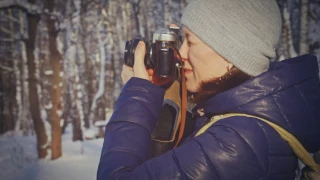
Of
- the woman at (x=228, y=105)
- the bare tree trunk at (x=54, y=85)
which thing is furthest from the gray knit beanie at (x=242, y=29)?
the bare tree trunk at (x=54, y=85)

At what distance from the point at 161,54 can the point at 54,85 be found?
20.2 ft

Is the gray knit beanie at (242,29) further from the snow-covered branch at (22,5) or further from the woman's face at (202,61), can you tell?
the snow-covered branch at (22,5)

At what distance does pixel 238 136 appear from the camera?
0.89 metres

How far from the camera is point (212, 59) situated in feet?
3.86

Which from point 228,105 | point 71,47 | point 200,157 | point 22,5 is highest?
point 22,5

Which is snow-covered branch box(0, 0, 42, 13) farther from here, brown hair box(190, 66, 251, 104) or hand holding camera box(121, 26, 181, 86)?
brown hair box(190, 66, 251, 104)

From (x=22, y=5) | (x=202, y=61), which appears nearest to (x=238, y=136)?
(x=202, y=61)

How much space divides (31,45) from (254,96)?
6.46 meters

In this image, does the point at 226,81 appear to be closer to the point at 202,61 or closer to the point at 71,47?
the point at 202,61

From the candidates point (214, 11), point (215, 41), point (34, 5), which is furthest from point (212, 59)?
point (34, 5)

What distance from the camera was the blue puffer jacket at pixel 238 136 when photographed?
34.5 inches

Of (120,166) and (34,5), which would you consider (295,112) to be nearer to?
(120,166)

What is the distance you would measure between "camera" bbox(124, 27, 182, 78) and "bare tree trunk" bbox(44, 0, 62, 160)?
18.9 ft

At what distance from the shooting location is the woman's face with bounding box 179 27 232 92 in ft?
3.86
